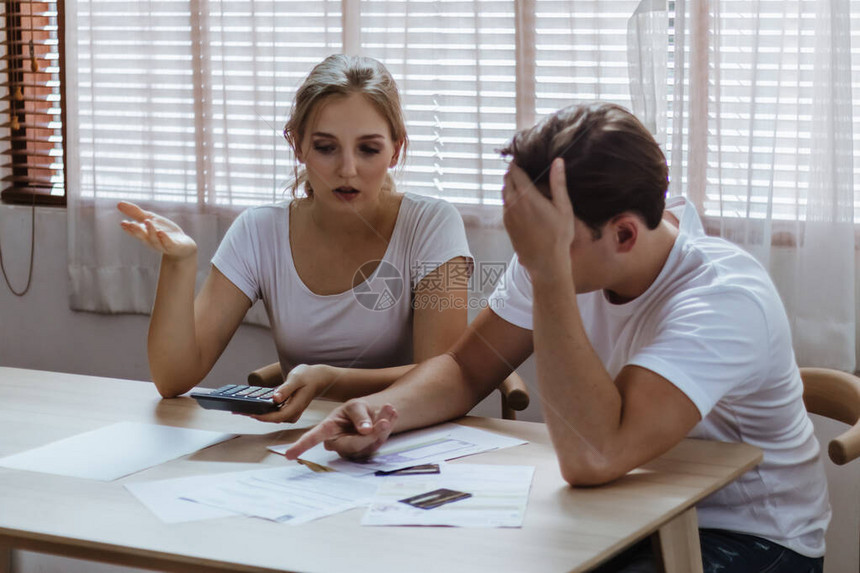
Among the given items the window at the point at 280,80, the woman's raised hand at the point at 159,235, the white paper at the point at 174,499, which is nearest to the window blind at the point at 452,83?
the window at the point at 280,80

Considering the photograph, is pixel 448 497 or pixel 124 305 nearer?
pixel 448 497

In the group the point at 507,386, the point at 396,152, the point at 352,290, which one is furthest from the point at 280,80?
the point at 507,386

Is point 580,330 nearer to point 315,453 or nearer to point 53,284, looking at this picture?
point 315,453

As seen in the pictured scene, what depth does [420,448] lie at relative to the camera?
1.23 metres

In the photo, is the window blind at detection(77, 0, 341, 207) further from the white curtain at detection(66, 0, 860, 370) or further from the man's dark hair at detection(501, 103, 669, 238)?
the man's dark hair at detection(501, 103, 669, 238)

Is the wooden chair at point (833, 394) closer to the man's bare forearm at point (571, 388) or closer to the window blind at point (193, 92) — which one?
the man's bare forearm at point (571, 388)

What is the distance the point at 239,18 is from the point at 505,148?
1436 millimetres

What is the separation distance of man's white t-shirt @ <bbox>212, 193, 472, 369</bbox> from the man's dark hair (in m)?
0.60

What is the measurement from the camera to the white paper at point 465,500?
37.7 inches

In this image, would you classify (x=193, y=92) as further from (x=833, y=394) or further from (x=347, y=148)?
(x=833, y=394)

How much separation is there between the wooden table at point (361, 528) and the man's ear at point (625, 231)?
0.88 ft

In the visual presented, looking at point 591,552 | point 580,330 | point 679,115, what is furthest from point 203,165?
point 591,552

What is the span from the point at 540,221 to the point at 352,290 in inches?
27.4

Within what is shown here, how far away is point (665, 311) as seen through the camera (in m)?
1.18
